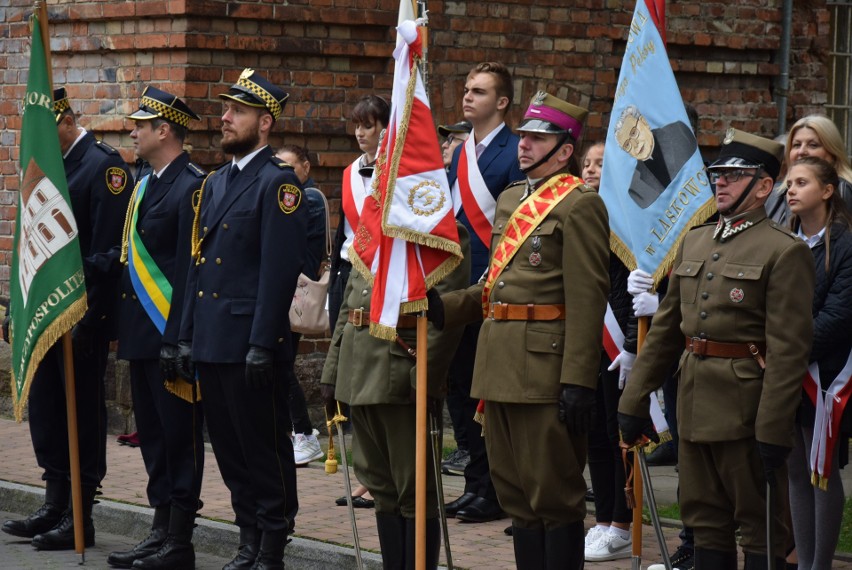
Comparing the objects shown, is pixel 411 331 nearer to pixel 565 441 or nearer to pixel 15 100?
pixel 565 441

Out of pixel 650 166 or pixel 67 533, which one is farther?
pixel 67 533

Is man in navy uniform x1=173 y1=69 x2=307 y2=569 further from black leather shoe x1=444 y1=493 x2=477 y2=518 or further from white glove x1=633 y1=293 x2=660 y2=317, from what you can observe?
white glove x1=633 y1=293 x2=660 y2=317

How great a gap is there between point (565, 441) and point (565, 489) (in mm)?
183

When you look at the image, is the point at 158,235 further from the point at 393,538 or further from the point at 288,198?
the point at 393,538

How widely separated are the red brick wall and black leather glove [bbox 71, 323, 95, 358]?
2.44 metres

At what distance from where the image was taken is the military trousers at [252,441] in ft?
21.5

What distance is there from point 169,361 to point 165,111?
1.25 meters

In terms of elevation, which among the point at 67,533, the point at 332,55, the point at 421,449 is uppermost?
the point at 332,55

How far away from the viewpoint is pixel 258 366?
6383mm

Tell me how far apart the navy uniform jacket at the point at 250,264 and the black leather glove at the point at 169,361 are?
5.3 inches

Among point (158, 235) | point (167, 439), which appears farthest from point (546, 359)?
point (158, 235)

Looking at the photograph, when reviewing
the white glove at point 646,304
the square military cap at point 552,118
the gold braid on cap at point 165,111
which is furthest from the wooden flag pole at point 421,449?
the gold braid on cap at point 165,111

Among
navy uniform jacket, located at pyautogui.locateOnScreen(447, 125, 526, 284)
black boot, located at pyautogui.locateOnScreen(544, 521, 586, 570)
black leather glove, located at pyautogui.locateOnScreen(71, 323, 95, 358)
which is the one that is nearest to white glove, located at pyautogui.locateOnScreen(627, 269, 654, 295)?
black boot, located at pyautogui.locateOnScreen(544, 521, 586, 570)

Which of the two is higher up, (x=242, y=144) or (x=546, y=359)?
(x=242, y=144)
